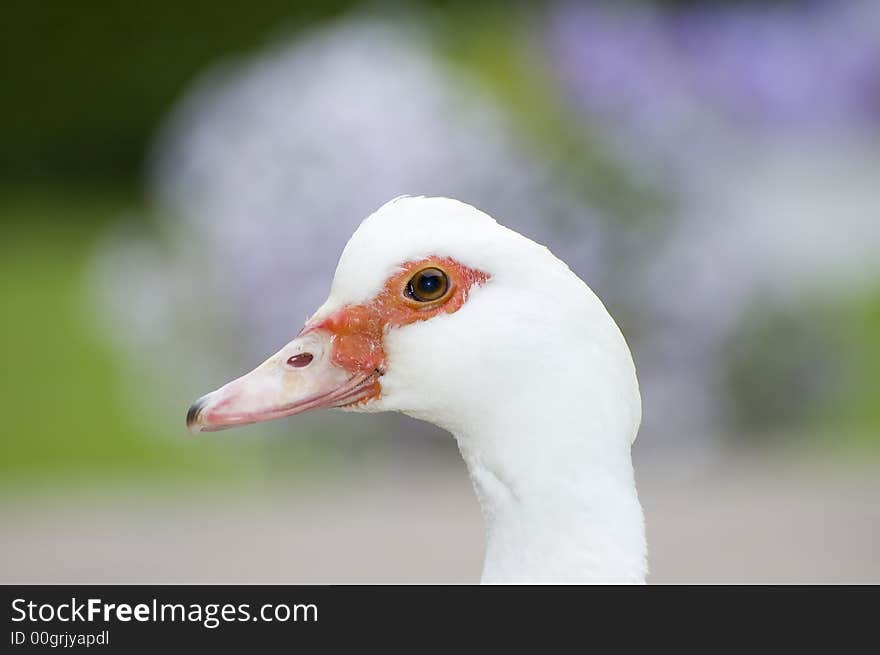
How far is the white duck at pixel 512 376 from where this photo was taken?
222cm

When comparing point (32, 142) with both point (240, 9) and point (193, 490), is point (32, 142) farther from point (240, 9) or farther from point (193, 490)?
point (193, 490)

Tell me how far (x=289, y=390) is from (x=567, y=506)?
1.68 ft

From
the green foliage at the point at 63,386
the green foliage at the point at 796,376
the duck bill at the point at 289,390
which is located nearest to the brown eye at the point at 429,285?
the duck bill at the point at 289,390

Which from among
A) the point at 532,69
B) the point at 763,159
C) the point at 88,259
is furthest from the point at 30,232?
the point at 763,159

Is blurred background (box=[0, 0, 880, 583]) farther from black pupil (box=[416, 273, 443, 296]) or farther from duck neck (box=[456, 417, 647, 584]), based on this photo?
black pupil (box=[416, 273, 443, 296])

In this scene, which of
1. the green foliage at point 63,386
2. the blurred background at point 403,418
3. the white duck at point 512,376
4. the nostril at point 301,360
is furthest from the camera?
the green foliage at point 63,386

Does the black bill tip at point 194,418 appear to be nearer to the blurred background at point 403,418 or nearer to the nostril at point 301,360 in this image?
the nostril at point 301,360

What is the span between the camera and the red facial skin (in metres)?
2.25

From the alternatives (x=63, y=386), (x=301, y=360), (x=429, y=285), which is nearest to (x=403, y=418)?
(x=63, y=386)

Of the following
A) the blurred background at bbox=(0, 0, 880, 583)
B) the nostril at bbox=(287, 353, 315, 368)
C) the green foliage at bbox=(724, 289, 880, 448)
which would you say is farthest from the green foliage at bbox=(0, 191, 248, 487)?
the nostril at bbox=(287, 353, 315, 368)

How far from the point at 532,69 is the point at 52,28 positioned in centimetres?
751

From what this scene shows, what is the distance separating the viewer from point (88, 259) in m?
11.5

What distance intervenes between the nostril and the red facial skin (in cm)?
4

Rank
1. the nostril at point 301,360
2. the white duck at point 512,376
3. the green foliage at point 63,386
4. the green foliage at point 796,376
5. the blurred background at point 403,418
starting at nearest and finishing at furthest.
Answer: the white duck at point 512,376 < the nostril at point 301,360 < the blurred background at point 403,418 < the green foliage at point 796,376 < the green foliage at point 63,386
